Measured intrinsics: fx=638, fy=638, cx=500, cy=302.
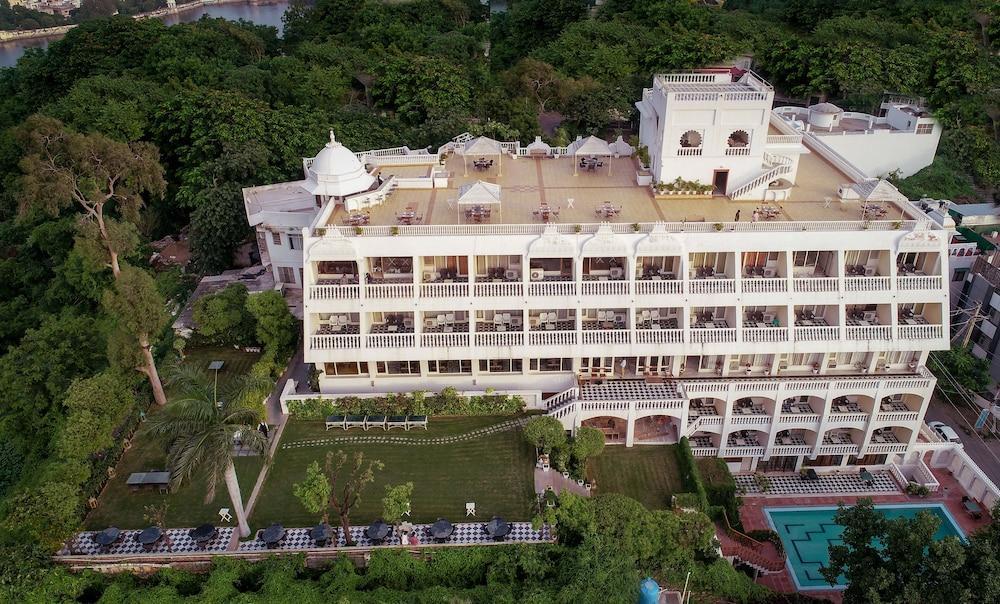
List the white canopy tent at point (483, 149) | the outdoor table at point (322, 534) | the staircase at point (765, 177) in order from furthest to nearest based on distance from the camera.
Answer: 1. the white canopy tent at point (483, 149)
2. the staircase at point (765, 177)
3. the outdoor table at point (322, 534)

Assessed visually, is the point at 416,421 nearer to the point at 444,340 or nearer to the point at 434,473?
the point at 434,473

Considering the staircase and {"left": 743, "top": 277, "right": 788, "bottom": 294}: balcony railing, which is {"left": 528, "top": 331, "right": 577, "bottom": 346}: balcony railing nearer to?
{"left": 743, "top": 277, "right": 788, "bottom": 294}: balcony railing

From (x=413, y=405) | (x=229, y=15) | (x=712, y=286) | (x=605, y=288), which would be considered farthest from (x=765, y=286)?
(x=229, y=15)

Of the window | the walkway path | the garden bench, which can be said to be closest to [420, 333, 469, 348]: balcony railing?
the garden bench

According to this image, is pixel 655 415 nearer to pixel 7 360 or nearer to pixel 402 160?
pixel 402 160

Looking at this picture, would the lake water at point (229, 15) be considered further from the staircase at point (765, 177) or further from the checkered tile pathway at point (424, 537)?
the checkered tile pathway at point (424, 537)

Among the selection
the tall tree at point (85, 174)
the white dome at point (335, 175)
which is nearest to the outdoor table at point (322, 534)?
the white dome at point (335, 175)

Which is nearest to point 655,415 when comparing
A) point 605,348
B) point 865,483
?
point 605,348
